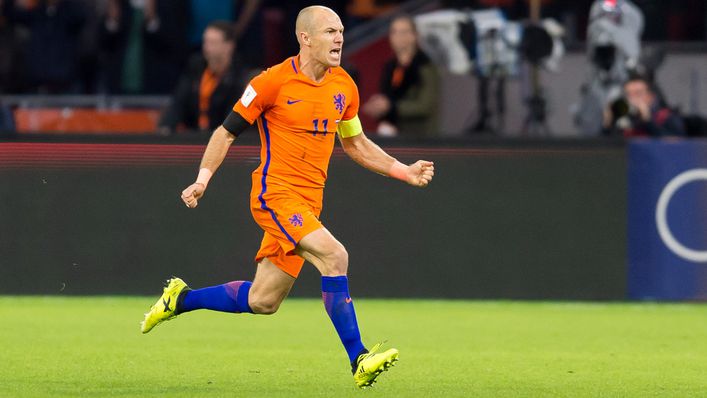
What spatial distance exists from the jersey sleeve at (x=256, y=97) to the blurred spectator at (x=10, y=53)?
7.45 meters

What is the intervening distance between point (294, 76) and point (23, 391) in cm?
216

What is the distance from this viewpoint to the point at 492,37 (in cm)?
1430

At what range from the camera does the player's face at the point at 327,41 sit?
800 centimetres

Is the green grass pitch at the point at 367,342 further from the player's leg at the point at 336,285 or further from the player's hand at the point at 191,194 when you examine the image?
the player's hand at the point at 191,194

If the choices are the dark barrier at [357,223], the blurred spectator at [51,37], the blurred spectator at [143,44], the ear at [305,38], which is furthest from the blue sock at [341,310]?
the blurred spectator at [51,37]

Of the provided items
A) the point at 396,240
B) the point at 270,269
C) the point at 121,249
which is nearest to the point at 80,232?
the point at 121,249

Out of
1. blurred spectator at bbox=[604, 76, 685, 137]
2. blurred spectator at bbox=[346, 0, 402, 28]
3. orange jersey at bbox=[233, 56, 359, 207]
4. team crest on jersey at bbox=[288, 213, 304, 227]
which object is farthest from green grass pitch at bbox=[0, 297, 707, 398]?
blurred spectator at bbox=[346, 0, 402, 28]

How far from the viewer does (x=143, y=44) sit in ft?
49.4

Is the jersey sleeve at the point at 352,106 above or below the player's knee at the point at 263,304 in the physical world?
above

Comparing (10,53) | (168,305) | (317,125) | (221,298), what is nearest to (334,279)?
(317,125)

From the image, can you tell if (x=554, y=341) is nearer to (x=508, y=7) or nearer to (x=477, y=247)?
(x=477, y=247)

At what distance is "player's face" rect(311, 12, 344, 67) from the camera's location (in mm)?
7996

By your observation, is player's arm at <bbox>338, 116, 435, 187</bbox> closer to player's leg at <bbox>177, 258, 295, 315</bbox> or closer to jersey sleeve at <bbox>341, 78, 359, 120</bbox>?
jersey sleeve at <bbox>341, 78, 359, 120</bbox>

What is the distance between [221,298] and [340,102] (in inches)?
52.1
